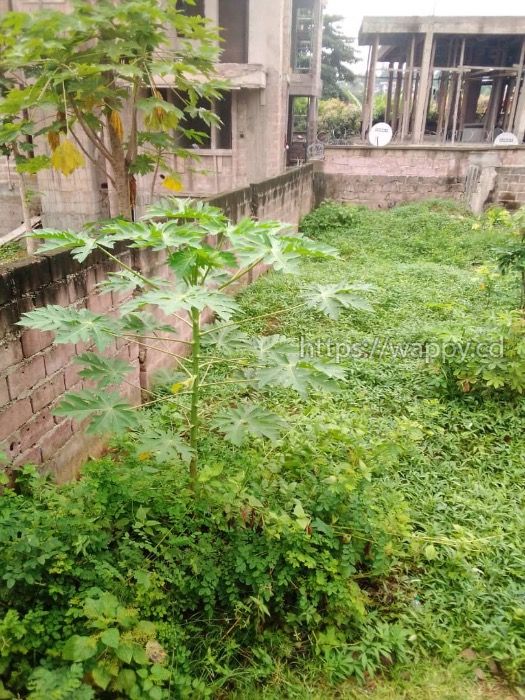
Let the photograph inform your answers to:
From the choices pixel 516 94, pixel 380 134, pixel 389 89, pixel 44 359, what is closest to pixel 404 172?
pixel 380 134

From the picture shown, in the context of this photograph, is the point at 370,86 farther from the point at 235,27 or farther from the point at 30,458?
the point at 30,458

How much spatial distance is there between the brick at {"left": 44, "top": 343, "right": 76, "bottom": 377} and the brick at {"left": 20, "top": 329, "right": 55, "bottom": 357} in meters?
0.06

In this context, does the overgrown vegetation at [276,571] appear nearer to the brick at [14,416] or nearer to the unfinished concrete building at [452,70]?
the brick at [14,416]

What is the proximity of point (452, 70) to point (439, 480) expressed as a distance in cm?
1443

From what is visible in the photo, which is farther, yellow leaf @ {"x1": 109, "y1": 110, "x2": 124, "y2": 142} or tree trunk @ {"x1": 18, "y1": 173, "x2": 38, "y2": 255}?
tree trunk @ {"x1": 18, "y1": 173, "x2": 38, "y2": 255}

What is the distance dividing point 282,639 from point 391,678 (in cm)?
50

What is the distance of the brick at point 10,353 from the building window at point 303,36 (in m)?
16.4

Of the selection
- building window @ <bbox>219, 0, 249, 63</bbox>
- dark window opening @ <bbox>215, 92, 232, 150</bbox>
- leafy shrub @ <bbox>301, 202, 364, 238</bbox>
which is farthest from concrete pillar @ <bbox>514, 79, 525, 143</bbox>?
dark window opening @ <bbox>215, 92, 232, 150</bbox>

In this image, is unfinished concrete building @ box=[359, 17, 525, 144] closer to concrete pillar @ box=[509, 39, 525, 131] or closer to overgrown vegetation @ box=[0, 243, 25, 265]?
concrete pillar @ box=[509, 39, 525, 131]

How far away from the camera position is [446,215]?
410 inches

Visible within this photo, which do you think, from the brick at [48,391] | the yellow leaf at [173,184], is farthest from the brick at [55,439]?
the yellow leaf at [173,184]

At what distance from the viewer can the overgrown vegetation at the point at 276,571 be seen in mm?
1983

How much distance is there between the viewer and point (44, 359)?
9.09 ft

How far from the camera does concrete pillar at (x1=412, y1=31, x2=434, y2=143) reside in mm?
13703
